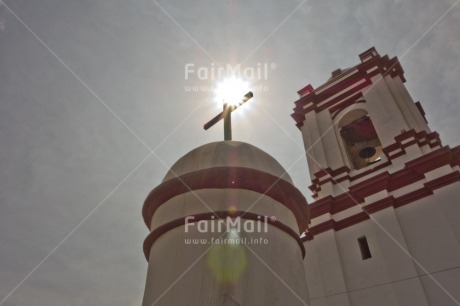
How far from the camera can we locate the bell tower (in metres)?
7.70

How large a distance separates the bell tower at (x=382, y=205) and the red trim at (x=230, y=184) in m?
6.48

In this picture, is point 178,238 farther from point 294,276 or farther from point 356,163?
point 356,163

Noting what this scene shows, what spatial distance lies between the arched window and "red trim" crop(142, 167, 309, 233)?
34.3 feet

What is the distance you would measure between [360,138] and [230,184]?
1147 cm

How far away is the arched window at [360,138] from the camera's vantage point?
40.7 ft

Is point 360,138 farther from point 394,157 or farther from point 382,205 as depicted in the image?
point 382,205

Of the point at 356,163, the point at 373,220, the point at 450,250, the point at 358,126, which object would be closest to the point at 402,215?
the point at 373,220

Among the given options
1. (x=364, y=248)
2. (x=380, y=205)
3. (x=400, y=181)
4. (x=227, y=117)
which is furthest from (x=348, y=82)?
(x=227, y=117)

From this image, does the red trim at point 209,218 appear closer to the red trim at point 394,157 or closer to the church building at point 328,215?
the church building at point 328,215

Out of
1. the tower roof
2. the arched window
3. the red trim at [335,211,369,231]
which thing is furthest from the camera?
the arched window

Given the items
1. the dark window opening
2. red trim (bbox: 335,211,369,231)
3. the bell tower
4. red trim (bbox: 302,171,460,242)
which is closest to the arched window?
the bell tower

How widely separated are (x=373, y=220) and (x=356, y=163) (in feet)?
11.9

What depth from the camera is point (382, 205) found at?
29.9 ft

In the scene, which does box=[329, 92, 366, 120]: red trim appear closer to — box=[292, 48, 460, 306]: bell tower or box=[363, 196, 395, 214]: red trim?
box=[292, 48, 460, 306]: bell tower
